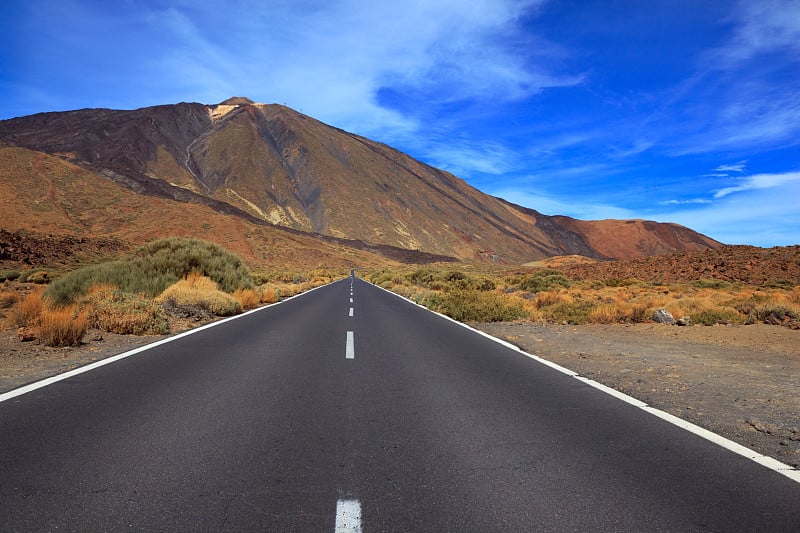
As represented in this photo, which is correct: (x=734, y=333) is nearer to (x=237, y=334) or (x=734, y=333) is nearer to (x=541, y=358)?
(x=541, y=358)

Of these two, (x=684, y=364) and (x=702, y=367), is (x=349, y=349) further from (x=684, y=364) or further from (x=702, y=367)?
(x=702, y=367)

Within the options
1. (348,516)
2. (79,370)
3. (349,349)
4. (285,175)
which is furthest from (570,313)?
(285,175)

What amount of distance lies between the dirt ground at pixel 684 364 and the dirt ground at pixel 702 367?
0.01 metres

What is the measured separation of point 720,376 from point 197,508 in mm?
7640

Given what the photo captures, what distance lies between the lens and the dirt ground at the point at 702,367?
498 centimetres

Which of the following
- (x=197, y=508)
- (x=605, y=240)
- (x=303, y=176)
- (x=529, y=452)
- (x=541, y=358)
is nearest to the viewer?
(x=197, y=508)

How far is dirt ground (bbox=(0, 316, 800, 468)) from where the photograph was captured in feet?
16.7

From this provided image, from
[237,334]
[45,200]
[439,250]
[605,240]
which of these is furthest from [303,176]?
[237,334]

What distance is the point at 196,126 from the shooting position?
522 feet

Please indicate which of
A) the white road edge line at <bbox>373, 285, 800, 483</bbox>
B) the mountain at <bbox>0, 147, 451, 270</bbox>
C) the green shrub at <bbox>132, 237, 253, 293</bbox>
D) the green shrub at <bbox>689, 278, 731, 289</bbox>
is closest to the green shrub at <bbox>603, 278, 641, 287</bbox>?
the green shrub at <bbox>689, 278, 731, 289</bbox>

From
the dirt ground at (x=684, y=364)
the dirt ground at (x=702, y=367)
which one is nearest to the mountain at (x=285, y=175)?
the dirt ground at (x=684, y=364)

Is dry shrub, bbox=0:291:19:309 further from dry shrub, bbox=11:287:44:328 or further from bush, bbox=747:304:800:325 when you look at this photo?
bush, bbox=747:304:800:325

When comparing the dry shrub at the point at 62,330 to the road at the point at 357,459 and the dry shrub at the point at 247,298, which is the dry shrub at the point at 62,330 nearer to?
the road at the point at 357,459

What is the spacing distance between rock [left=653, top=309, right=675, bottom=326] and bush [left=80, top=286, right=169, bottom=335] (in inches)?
544
